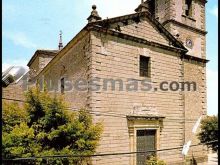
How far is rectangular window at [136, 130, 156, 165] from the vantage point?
13609mm

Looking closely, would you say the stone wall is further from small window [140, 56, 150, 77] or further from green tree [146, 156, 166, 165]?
green tree [146, 156, 166, 165]

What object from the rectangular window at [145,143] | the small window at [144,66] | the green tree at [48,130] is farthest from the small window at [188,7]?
the green tree at [48,130]

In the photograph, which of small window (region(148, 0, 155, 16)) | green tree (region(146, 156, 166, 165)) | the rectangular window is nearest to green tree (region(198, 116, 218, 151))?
the rectangular window

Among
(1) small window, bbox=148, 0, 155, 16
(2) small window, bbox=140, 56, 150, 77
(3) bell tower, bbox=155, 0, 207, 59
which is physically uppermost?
(1) small window, bbox=148, 0, 155, 16

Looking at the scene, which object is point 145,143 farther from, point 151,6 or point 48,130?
point 151,6

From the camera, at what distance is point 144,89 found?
45.7 feet

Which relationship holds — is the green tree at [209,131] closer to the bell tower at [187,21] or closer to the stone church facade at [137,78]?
the stone church facade at [137,78]

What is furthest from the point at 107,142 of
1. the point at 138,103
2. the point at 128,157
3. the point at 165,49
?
the point at 165,49

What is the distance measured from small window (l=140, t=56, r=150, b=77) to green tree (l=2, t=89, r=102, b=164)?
195 inches

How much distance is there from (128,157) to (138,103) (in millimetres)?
2663

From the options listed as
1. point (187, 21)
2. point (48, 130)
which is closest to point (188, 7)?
point (187, 21)

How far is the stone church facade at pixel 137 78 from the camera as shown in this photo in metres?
12.5

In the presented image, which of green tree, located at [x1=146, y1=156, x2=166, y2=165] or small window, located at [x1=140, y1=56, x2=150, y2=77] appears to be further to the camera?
small window, located at [x1=140, y1=56, x2=150, y2=77]

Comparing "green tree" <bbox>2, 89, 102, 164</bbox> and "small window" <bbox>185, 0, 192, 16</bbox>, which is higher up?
"small window" <bbox>185, 0, 192, 16</bbox>
